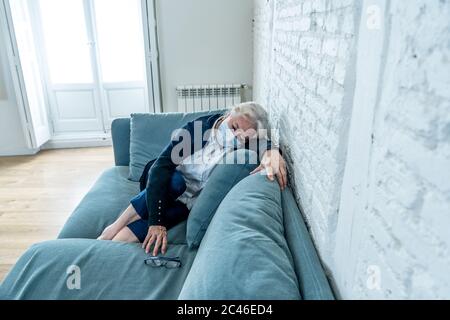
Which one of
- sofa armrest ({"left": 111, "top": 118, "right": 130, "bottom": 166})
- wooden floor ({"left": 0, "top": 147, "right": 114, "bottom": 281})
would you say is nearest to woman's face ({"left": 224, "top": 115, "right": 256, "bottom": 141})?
sofa armrest ({"left": 111, "top": 118, "right": 130, "bottom": 166})

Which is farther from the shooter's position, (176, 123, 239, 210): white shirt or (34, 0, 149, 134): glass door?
(34, 0, 149, 134): glass door

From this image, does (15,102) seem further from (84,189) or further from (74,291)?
(74,291)

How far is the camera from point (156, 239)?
1554 millimetres

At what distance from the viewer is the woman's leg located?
1646 millimetres

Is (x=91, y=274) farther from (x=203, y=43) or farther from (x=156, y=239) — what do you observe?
(x=203, y=43)

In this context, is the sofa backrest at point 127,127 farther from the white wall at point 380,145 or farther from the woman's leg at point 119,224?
the white wall at point 380,145

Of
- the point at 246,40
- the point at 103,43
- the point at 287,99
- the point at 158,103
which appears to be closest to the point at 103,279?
the point at 287,99

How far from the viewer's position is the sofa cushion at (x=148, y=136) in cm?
223

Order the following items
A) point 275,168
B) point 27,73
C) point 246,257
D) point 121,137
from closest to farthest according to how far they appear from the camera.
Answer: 1. point 246,257
2. point 275,168
3. point 121,137
4. point 27,73

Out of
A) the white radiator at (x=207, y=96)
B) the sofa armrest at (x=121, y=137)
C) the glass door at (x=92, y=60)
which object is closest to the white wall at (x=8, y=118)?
the glass door at (x=92, y=60)

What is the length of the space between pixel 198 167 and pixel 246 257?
91 cm

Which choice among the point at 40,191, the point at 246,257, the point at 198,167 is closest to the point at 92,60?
the point at 40,191

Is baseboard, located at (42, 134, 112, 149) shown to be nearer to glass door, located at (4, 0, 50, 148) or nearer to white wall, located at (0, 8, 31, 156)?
glass door, located at (4, 0, 50, 148)

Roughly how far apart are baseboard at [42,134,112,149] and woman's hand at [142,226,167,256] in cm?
310
